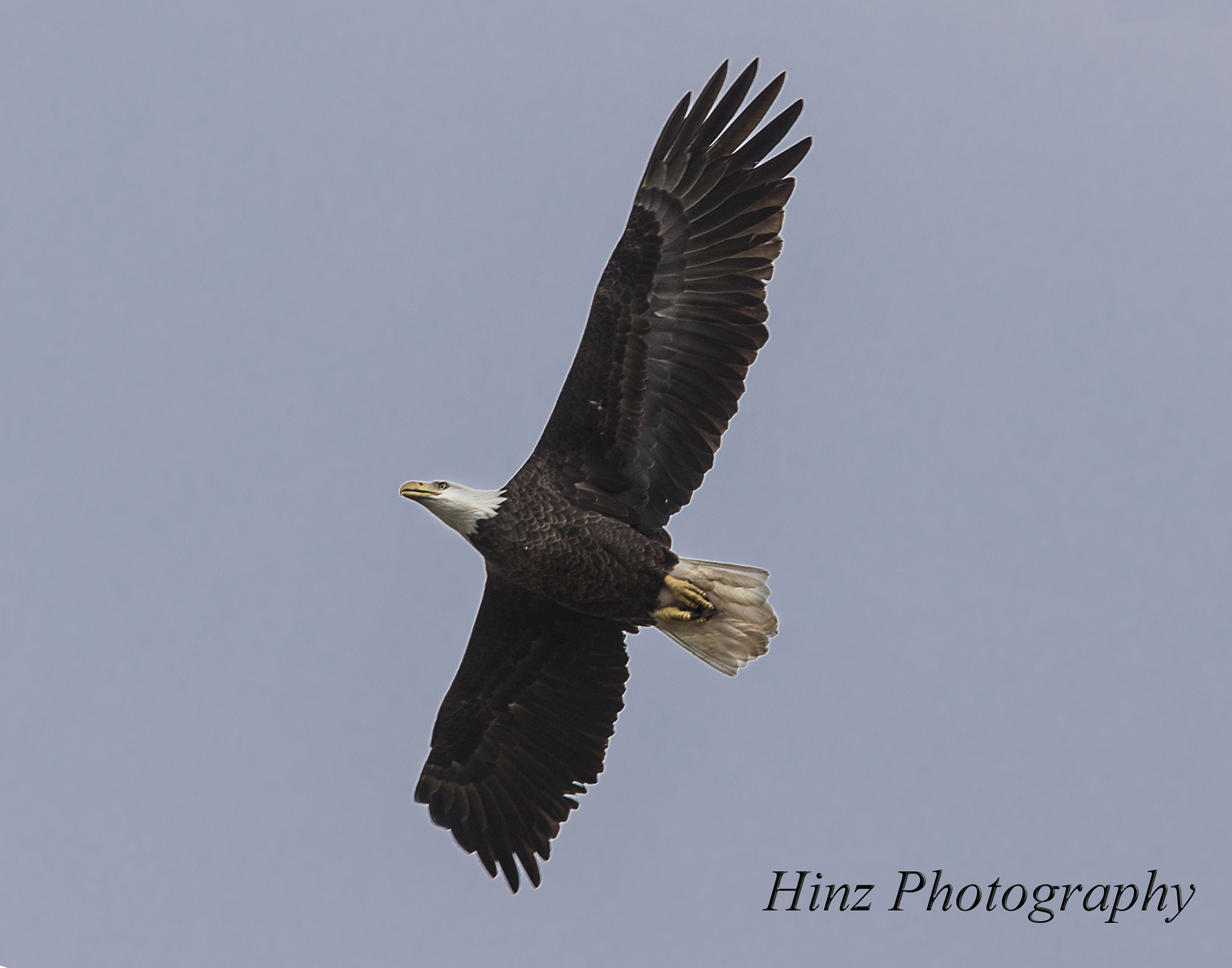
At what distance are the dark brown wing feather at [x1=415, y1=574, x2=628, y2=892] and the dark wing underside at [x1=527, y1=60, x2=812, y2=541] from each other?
1.08 m

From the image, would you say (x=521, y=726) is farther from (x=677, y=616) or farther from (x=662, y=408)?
(x=662, y=408)

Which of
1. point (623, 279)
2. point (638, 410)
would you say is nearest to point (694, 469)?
A: point (638, 410)

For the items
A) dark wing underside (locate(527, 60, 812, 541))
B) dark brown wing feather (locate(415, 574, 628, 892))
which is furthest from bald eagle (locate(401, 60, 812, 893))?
dark brown wing feather (locate(415, 574, 628, 892))

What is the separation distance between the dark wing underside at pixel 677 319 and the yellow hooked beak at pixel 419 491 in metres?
0.58

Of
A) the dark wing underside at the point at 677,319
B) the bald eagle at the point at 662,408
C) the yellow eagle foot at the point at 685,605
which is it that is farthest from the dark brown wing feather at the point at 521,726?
the dark wing underside at the point at 677,319

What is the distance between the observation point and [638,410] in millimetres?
10156

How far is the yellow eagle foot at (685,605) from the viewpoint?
33.6ft

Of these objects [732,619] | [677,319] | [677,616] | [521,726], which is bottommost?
[521,726]

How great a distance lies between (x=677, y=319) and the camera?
10070mm

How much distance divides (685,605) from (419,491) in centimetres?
178

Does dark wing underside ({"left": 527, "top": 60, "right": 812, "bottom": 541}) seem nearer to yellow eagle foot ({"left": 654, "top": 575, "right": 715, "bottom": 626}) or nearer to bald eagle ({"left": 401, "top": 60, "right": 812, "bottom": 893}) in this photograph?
bald eagle ({"left": 401, "top": 60, "right": 812, "bottom": 893})

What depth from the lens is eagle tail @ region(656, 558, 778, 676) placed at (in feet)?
34.3

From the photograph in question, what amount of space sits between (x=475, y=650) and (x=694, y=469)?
2047mm

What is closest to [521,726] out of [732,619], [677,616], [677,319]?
[677,616]
